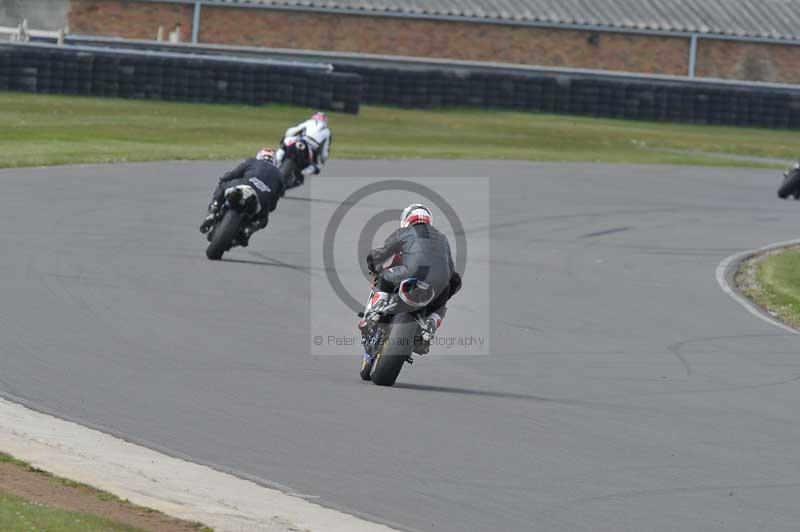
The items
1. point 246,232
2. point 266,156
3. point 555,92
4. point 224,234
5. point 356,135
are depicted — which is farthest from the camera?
point 555,92

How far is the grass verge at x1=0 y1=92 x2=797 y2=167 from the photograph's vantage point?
2748cm

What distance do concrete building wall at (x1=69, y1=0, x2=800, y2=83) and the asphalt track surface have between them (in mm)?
28985

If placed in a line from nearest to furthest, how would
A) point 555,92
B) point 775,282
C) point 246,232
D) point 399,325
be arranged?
point 399,325, point 246,232, point 775,282, point 555,92

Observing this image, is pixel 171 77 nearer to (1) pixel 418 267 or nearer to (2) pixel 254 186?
(2) pixel 254 186

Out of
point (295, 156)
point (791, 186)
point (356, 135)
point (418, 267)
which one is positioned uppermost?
point (418, 267)

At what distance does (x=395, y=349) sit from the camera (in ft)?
35.5

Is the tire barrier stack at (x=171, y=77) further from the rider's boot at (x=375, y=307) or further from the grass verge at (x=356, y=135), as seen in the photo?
the rider's boot at (x=375, y=307)

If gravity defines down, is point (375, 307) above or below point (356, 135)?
above

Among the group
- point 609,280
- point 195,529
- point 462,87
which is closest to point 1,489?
point 195,529

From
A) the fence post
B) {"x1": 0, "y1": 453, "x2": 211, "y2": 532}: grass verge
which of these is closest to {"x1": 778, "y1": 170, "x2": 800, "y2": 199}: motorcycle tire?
{"x1": 0, "y1": 453, "x2": 211, "y2": 532}: grass verge

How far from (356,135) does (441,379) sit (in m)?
21.9

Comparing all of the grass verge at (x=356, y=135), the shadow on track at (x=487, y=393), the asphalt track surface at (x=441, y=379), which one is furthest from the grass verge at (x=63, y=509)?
the grass verge at (x=356, y=135)

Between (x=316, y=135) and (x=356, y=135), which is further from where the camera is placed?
(x=356, y=135)

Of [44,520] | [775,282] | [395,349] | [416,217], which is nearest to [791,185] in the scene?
[775,282]
